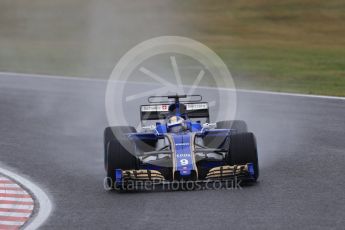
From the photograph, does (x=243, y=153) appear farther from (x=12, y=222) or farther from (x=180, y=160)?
(x=12, y=222)

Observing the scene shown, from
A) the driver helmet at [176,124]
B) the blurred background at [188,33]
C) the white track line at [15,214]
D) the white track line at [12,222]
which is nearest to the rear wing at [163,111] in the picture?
the driver helmet at [176,124]

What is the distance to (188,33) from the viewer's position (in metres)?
33.8

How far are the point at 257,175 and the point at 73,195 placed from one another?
6.90 feet

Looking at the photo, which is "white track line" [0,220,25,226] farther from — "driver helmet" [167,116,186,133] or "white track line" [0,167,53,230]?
"driver helmet" [167,116,186,133]

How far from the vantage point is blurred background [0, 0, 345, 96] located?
86.7 ft

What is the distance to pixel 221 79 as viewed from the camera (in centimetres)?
2367

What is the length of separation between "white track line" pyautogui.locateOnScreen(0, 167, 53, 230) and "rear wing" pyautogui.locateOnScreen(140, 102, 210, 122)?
1.93 meters

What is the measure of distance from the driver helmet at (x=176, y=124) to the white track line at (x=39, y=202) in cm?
180

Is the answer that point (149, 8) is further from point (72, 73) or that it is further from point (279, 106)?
point (279, 106)

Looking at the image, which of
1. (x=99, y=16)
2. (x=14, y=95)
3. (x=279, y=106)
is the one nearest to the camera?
(x=279, y=106)

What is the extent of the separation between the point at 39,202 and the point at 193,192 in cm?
169

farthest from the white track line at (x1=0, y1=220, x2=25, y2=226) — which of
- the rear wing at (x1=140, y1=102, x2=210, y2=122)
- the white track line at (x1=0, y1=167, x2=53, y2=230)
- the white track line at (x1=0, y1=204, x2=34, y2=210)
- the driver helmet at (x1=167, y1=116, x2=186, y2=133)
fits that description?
the rear wing at (x1=140, y1=102, x2=210, y2=122)

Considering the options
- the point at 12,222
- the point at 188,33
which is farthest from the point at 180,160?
the point at 188,33

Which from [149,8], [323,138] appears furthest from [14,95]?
[149,8]
